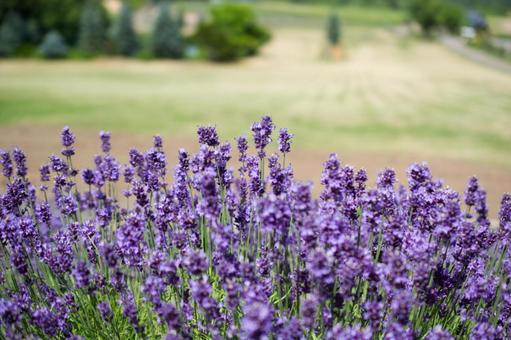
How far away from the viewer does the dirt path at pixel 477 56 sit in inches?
1299

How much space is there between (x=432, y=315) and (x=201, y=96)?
17428mm

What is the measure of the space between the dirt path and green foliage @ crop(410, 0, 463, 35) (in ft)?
8.12

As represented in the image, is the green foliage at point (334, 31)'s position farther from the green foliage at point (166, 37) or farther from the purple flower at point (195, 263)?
the purple flower at point (195, 263)

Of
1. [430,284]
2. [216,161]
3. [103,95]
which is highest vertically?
[216,161]

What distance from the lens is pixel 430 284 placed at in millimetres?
2826

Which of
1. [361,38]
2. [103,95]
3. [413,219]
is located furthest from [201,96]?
[361,38]

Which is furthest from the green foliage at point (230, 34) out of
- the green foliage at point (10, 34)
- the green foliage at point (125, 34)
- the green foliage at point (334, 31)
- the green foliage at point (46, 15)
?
the green foliage at point (10, 34)

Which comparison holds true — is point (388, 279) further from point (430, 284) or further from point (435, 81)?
point (435, 81)

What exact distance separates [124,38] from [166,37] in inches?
112

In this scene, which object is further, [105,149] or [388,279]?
[105,149]

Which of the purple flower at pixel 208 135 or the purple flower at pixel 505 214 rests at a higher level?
the purple flower at pixel 208 135

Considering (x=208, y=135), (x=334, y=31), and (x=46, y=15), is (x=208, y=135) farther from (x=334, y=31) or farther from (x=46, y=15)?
(x=334, y=31)

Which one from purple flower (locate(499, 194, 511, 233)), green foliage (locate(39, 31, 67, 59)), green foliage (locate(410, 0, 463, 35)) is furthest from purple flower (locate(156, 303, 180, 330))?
green foliage (locate(410, 0, 463, 35))

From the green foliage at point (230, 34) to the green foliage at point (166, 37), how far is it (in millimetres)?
1335
